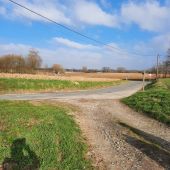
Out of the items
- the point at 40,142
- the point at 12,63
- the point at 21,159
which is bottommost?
the point at 21,159

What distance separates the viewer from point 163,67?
318ft

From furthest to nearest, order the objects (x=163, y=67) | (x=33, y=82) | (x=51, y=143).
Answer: (x=163, y=67), (x=33, y=82), (x=51, y=143)

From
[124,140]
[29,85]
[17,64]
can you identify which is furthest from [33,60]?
[124,140]

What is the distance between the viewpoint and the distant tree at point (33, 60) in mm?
71438

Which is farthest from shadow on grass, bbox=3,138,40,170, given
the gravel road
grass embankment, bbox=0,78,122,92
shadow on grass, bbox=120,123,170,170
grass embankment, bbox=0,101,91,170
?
grass embankment, bbox=0,78,122,92

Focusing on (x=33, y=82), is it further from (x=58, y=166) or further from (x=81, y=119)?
(x=58, y=166)

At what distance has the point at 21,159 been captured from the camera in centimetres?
887

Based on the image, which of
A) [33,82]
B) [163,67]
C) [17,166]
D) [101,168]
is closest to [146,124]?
[101,168]

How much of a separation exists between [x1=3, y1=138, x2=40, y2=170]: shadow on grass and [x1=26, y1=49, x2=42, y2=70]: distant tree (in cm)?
6214

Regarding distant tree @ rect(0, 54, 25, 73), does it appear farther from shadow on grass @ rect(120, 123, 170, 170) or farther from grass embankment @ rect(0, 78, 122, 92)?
shadow on grass @ rect(120, 123, 170, 170)

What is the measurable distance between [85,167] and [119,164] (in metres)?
1.01

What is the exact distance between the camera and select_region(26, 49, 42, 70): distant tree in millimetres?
71438

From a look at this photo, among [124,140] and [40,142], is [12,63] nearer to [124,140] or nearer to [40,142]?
[40,142]

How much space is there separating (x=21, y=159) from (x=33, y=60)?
65.0 meters
